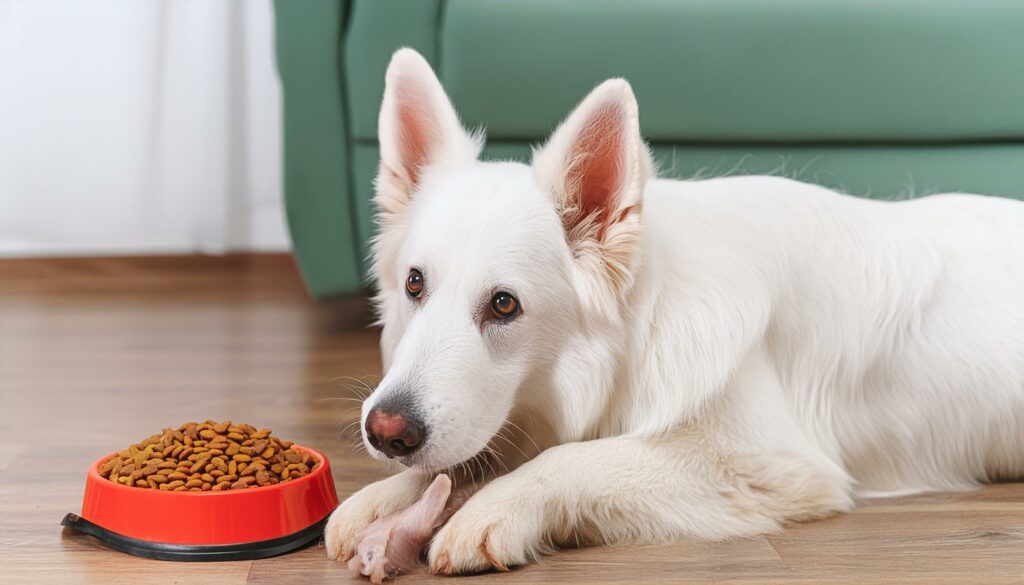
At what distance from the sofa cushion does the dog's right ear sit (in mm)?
959

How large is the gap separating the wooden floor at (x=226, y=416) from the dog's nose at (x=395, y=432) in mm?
168

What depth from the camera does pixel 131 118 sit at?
179 inches

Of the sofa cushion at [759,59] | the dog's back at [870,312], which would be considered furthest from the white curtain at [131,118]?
the dog's back at [870,312]

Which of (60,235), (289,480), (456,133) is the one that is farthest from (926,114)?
(60,235)

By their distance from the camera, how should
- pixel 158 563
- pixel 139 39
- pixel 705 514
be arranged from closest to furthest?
pixel 158 563 < pixel 705 514 < pixel 139 39

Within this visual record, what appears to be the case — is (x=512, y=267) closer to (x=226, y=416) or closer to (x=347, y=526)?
(x=347, y=526)

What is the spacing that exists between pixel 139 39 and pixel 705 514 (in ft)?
12.3

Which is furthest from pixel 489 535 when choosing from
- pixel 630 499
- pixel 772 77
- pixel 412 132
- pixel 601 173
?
pixel 772 77

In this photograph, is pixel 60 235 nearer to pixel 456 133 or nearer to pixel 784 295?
pixel 456 133

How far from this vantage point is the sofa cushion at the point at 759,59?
104 inches

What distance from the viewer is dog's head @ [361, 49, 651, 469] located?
4.73 ft

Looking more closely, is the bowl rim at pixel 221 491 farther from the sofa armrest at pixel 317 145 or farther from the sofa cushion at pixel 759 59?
the sofa armrest at pixel 317 145

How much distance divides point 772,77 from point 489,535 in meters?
1.71

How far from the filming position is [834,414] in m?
1.74
